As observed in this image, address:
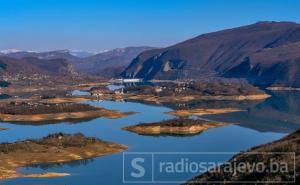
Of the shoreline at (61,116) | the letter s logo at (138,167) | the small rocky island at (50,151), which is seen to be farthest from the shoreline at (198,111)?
the letter s logo at (138,167)

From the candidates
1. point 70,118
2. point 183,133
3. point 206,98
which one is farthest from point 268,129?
point 206,98

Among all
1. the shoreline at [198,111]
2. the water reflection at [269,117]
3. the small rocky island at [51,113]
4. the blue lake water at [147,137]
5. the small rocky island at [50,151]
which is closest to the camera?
the blue lake water at [147,137]

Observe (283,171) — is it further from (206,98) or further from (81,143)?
(206,98)

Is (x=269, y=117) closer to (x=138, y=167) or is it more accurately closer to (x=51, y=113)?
(x=51, y=113)

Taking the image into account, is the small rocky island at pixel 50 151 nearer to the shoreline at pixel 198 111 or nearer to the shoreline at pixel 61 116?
the shoreline at pixel 61 116

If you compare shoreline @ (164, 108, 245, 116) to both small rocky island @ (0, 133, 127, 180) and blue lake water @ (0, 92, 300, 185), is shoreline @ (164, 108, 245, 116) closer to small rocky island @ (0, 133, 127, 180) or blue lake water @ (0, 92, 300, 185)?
blue lake water @ (0, 92, 300, 185)

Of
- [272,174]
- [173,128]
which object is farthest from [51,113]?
[272,174]
